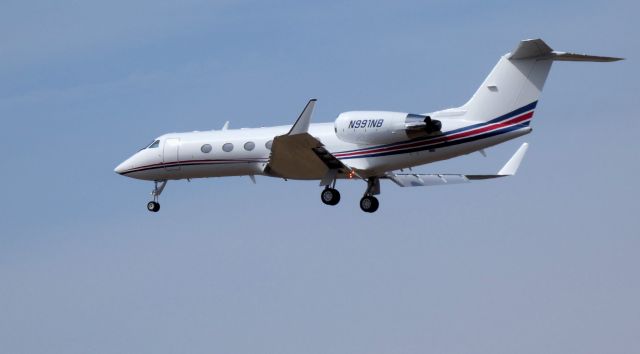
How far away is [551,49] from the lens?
4066 cm

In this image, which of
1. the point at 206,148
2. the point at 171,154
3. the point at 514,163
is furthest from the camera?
the point at 171,154

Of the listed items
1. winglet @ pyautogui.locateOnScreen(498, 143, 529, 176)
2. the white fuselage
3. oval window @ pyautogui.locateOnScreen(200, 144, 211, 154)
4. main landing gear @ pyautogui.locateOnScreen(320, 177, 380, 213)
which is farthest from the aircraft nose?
winglet @ pyautogui.locateOnScreen(498, 143, 529, 176)

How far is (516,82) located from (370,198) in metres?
5.91

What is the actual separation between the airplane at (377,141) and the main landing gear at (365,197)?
0.03 metres

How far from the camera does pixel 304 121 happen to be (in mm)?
41219

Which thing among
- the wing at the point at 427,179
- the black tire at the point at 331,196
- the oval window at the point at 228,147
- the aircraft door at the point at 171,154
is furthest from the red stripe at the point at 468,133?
the aircraft door at the point at 171,154

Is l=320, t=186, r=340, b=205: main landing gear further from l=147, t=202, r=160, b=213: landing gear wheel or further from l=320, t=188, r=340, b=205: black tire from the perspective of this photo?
l=147, t=202, r=160, b=213: landing gear wheel

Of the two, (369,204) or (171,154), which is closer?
(369,204)

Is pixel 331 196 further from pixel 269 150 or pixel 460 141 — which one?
pixel 460 141

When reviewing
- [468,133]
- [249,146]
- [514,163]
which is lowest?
[249,146]

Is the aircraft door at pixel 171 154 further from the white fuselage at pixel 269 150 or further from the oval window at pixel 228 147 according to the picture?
the oval window at pixel 228 147

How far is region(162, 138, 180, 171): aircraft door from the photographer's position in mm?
46938

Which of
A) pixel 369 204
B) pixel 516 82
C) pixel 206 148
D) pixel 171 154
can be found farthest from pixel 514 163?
pixel 171 154

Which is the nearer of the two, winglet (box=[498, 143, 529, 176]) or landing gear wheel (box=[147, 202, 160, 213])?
winglet (box=[498, 143, 529, 176])
